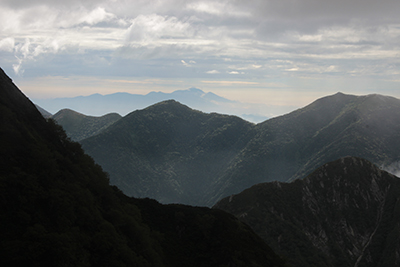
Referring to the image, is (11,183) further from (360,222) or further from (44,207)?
(360,222)

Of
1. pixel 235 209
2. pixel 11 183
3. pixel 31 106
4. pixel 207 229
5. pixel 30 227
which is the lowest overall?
pixel 235 209

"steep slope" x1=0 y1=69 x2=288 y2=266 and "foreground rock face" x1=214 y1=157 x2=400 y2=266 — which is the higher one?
"steep slope" x1=0 y1=69 x2=288 y2=266

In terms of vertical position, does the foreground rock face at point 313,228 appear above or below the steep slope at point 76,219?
below

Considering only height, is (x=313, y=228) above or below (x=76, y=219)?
below

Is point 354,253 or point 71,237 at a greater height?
point 71,237

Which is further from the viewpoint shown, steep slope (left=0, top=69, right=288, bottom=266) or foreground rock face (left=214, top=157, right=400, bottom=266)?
foreground rock face (left=214, top=157, right=400, bottom=266)

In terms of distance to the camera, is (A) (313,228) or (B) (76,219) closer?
(B) (76,219)

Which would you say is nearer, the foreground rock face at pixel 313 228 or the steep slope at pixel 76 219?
the steep slope at pixel 76 219

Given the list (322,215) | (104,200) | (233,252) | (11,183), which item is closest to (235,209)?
(322,215)
